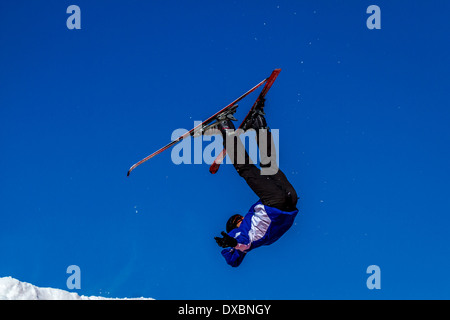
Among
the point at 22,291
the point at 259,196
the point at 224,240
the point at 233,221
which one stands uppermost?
the point at 259,196

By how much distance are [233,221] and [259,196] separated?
1.07 metres

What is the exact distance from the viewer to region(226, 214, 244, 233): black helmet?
9.44 meters

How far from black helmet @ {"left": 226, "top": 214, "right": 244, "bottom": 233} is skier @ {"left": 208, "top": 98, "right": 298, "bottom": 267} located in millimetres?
210

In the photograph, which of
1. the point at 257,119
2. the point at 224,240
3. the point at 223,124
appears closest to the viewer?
the point at 224,240

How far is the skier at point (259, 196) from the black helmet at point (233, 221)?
21 centimetres

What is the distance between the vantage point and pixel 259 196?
865 centimetres

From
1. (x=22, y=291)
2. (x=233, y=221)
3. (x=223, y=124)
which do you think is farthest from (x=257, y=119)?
(x=22, y=291)

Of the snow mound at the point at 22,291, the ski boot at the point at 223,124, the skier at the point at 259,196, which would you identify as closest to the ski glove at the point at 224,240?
the skier at the point at 259,196

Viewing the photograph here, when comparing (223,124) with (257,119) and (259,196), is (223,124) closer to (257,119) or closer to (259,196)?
(257,119)

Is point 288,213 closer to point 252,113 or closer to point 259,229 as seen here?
point 259,229

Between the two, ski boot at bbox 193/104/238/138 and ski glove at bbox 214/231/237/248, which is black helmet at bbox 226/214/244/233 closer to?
ski glove at bbox 214/231/237/248
